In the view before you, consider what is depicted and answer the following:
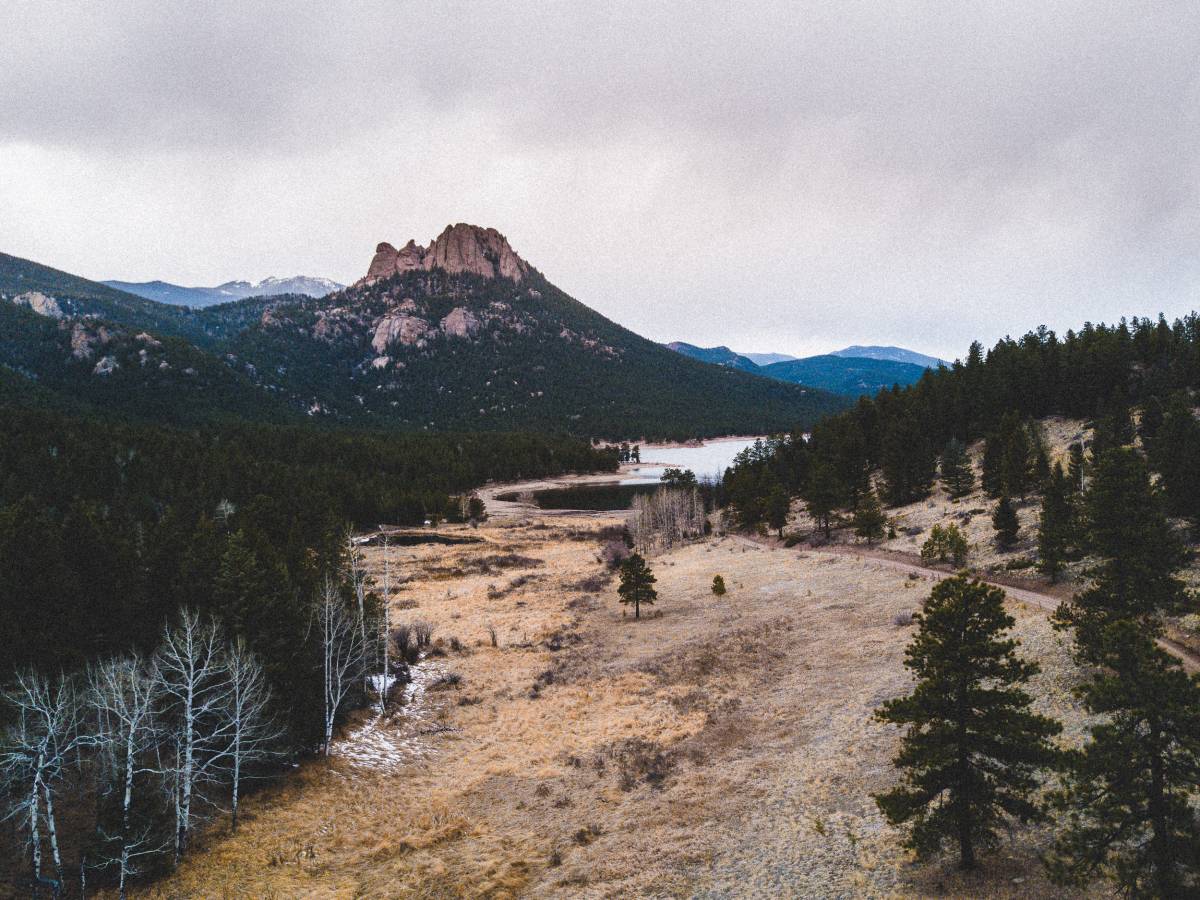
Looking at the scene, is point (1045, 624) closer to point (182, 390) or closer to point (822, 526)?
point (822, 526)

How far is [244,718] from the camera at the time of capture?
797 inches

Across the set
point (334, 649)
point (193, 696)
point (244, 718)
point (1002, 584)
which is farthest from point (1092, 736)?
point (334, 649)

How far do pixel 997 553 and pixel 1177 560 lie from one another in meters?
24.4

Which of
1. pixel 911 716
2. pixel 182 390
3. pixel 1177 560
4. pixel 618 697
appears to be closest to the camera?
pixel 911 716

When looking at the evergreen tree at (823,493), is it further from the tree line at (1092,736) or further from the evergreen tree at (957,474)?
the tree line at (1092,736)

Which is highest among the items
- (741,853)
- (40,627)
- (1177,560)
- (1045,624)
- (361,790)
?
(1177,560)

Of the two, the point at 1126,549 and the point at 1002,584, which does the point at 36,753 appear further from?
the point at 1002,584

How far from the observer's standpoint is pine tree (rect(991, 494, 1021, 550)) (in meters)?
41.8

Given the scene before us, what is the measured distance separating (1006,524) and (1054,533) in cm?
1003

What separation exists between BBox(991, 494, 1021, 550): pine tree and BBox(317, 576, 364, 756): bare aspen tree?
4261 centimetres

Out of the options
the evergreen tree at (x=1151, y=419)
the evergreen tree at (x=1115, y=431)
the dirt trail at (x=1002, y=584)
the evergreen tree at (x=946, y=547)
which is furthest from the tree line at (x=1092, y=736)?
the evergreen tree at (x=1151, y=419)

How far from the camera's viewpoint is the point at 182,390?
19212 cm

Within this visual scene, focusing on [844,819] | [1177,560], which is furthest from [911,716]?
[1177,560]

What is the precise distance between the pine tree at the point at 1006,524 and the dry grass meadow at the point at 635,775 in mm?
7830
